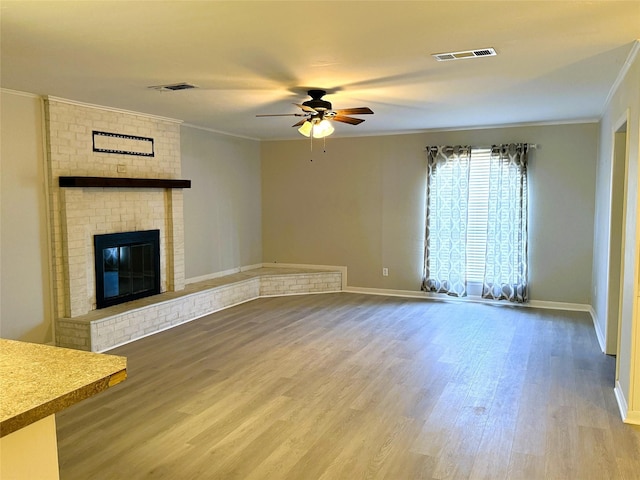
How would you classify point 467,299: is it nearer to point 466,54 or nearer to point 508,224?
point 508,224

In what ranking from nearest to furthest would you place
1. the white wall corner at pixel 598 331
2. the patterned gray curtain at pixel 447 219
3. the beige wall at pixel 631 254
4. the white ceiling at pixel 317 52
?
the white ceiling at pixel 317 52, the beige wall at pixel 631 254, the white wall corner at pixel 598 331, the patterned gray curtain at pixel 447 219

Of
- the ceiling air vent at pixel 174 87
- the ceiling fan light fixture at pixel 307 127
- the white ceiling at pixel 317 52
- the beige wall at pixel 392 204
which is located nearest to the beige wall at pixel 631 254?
the white ceiling at pixel 317 52

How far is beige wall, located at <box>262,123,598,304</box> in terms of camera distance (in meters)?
6.68

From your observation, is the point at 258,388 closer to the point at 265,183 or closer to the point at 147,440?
the point at 147,440

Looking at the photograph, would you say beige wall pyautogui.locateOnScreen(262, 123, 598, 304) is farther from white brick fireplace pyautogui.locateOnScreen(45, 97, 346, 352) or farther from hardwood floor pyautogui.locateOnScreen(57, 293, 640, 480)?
white brick fireplace pyautogui.locateOnScreen(45, 97, 346, 352)

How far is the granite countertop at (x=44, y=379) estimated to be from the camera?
147 cm

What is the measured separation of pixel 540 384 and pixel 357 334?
2.10 metres

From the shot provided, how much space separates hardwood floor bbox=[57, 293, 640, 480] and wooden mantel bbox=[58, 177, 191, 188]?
5.82 ft

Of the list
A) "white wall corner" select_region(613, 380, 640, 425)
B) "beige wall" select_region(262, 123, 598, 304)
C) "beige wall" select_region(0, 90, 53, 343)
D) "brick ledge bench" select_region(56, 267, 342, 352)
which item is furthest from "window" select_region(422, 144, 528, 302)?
"beige wall" select_region(0, 90, 53, 343)

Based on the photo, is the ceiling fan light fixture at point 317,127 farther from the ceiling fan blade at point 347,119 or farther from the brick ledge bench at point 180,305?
the brick ledge bench at point 180,305

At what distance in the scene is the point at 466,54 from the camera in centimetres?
345

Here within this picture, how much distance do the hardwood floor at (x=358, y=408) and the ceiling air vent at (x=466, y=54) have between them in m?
2.58

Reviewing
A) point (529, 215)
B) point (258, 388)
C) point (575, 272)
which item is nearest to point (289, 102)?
point (258, 388)

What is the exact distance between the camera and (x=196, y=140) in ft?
23.2
